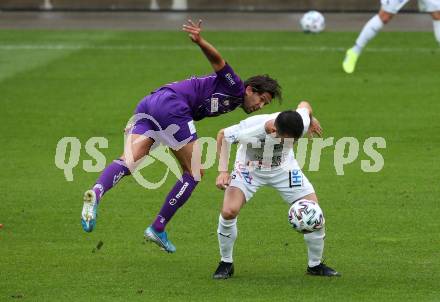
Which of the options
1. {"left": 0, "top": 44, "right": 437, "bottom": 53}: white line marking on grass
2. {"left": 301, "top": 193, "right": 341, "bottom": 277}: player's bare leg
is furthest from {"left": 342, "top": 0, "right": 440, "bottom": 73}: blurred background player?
{"left": 301, "top": 193, "right": 341, "bottom": 277}: player's bare leg

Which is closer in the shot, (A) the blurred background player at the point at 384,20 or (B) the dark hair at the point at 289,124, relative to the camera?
(B) the dark hair at the point at 289,124

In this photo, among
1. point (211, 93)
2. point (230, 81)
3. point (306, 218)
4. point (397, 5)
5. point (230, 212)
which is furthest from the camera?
point (397, 5)

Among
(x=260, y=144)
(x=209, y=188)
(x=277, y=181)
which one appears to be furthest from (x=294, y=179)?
(x=209, y=188)

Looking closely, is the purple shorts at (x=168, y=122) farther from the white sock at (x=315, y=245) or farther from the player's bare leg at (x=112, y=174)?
the white sock at (x=315, y=245)

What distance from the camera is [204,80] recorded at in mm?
Result: 11289

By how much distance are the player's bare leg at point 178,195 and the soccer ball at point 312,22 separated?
1542cm

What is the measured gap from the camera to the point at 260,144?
10.2m

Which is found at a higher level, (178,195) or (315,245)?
(178,195)

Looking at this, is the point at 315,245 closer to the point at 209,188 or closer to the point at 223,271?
the point at 223,271

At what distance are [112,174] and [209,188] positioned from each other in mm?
3769

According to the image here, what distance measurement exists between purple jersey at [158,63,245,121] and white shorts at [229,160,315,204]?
99 centimetres

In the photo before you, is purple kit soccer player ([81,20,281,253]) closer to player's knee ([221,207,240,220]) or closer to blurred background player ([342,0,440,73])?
player's knee ([221,207,240,220])

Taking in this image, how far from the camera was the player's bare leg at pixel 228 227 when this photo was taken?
10234 millimetres

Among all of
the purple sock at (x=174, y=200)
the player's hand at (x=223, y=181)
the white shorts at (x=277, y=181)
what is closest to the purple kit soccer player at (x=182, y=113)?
the purple sock at (x=174, y=200)
